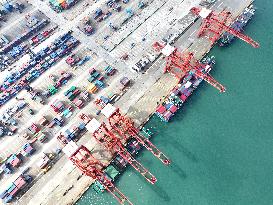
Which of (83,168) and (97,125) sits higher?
(97,125)

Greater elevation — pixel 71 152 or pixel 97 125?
pixel 97 125
